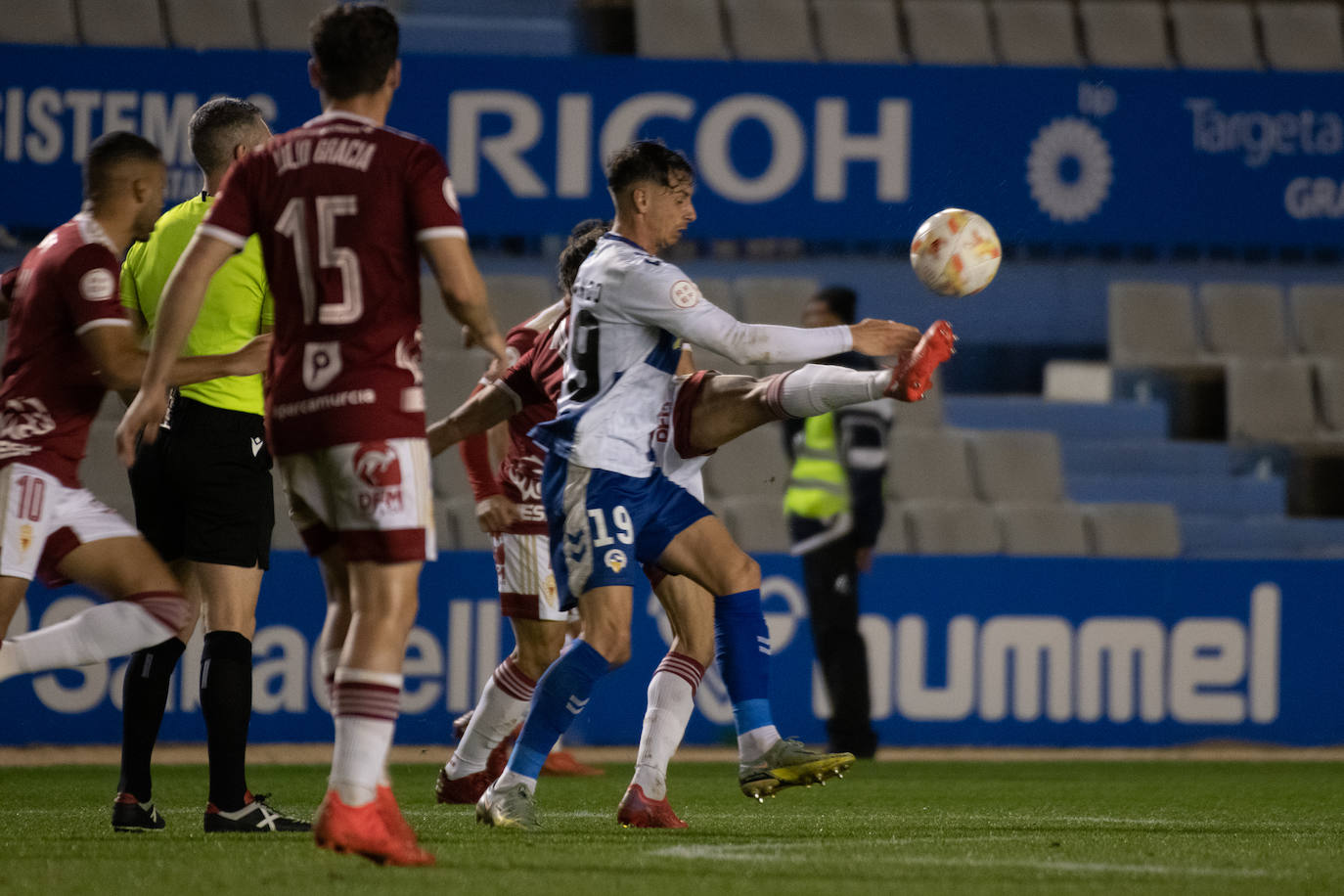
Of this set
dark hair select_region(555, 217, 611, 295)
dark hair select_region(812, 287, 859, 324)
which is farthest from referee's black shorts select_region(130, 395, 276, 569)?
dark hair select_region(812, 287, 859, 324)

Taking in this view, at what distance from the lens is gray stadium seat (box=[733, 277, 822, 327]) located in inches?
434

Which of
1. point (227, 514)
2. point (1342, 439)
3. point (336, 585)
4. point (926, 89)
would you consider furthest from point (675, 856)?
point (1342, 439)

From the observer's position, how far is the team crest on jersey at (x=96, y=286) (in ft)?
14.1

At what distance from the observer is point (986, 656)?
29.8 feet

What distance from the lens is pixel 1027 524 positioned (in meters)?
10.5

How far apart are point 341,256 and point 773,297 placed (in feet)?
24.3

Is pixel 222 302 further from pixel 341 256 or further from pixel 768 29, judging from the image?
pixel 768 29

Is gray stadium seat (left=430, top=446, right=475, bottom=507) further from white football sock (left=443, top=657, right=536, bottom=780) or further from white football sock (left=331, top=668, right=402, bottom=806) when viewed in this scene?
white football sock (left=331, top=668, right=402, bottom=806)

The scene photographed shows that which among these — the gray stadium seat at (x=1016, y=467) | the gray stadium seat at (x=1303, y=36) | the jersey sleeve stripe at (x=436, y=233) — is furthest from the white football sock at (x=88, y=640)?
the gray stadium seat at (x=1303, y=36)

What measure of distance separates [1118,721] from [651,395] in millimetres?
5193

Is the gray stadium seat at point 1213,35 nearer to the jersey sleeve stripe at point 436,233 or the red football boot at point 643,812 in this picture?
the red football boot at point 643,812

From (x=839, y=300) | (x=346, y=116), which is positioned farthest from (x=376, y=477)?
(x=839, y=300)

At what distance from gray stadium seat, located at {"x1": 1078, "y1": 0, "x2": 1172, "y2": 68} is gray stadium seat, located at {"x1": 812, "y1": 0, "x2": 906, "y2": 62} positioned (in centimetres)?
143

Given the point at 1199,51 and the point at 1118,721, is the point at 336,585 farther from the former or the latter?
the point at 1199,51
